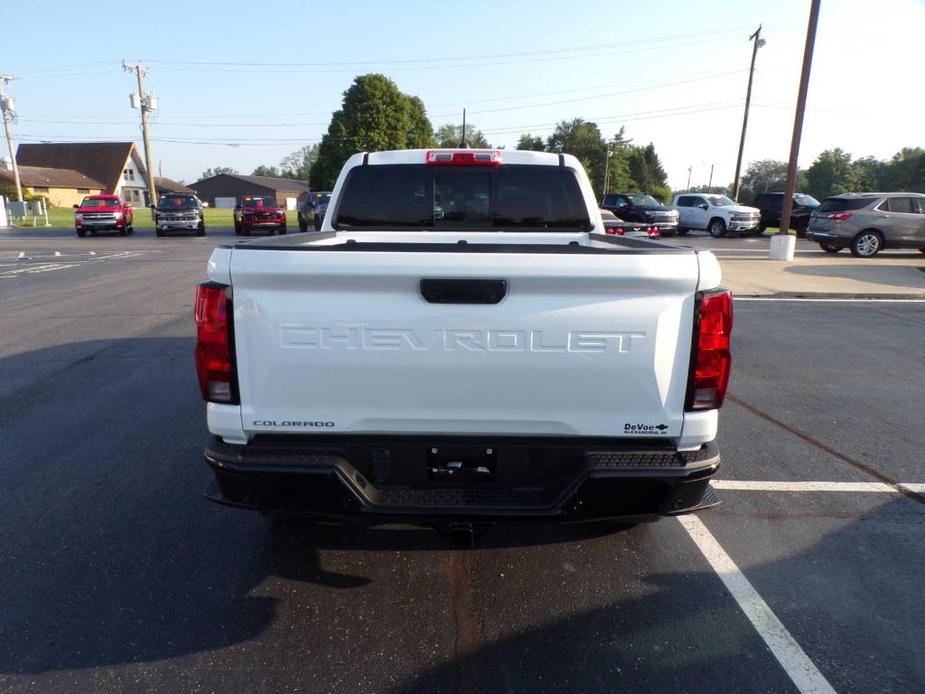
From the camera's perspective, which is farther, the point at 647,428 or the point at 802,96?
the point at 802,96

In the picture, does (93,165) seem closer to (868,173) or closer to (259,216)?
(259,216)

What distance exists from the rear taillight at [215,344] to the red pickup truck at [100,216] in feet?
105

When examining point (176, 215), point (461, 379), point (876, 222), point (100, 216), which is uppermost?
point (876, 222)

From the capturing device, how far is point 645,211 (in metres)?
28.6

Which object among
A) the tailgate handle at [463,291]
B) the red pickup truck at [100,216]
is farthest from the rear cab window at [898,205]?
the red pickup truck at [100,216]

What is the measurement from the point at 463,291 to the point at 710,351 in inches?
39.7

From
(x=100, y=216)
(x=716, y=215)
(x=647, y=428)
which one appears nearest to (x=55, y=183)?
(x=100, y=216)

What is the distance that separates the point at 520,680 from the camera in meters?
2.41

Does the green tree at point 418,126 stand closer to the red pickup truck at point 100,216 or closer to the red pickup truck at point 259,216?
the red pickup truck at point 259,216

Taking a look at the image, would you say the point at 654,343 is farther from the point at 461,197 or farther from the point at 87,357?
the point at 87,357

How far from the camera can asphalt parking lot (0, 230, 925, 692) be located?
2465 millimetres

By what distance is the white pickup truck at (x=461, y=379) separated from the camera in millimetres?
2348

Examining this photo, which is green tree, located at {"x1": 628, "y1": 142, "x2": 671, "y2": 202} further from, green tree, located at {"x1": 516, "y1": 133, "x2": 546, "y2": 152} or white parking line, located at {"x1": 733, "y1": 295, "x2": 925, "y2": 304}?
white parking line, located at {"x1": 733, "y1": 295, "x2": 925, "y2": 304}

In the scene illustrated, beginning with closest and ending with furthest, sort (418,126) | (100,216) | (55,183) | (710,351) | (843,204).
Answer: (710,351), (843,204), (100,216), (418,126), (55,183)
